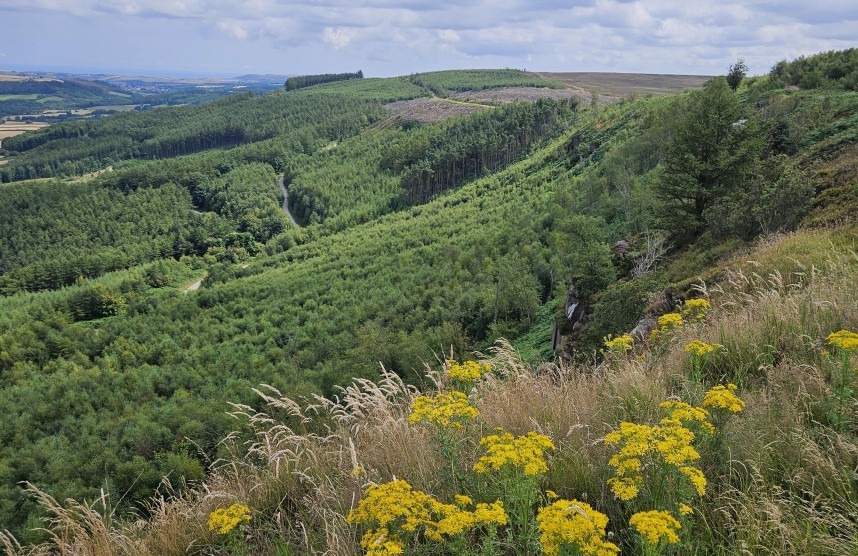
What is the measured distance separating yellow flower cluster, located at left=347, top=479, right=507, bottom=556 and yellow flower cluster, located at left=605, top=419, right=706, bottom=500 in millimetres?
691

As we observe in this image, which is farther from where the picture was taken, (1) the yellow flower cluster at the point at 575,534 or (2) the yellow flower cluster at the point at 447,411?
(2) the yellow flower cluster at the point at 447,411

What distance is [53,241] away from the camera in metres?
87.1

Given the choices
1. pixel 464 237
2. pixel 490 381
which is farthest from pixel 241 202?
pixel 490 381

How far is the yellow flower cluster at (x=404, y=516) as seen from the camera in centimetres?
237

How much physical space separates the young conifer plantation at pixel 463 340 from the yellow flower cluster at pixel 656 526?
0.05 feet

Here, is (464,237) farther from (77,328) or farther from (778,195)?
(77,328)

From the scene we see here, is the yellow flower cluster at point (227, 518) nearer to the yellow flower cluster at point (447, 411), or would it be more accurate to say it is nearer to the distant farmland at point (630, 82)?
the yellow flower cluster at point (447, 411)

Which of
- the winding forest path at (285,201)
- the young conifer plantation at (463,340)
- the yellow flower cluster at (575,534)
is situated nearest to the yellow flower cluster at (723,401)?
the young conifer plantation at (463,340)

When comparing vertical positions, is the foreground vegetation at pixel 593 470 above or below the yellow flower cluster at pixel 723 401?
below

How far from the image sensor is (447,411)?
3260 mm

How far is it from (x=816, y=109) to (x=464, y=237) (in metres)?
29.5

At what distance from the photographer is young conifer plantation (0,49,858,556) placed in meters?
2.95

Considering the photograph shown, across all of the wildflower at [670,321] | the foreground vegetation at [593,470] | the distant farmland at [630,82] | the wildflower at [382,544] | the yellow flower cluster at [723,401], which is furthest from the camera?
the distant farmland at [630,82]

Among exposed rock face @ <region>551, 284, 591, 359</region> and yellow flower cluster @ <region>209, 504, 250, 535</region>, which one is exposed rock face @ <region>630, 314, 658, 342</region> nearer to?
exposed rock face @ <region>551, 284, 591, 359</region>
